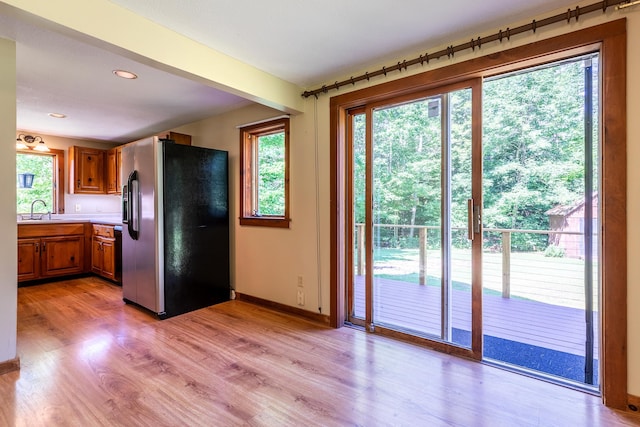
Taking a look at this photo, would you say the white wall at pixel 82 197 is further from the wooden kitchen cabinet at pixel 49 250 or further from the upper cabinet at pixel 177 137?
the upper cabinet at pixel 177 137

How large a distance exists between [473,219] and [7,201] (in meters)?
3.20

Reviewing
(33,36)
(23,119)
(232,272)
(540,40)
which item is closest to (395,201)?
(540,40)

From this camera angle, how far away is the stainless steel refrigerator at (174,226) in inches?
122

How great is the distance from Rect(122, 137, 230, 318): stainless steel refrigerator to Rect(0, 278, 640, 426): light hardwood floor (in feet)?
1.52

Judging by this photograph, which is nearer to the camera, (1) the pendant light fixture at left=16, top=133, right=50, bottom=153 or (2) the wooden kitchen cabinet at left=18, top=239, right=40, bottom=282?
(2) the wooden kitchen cabinet at left=18, top=239, right=40, bottom=282

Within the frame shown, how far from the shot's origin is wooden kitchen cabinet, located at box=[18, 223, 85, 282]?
4227 mm

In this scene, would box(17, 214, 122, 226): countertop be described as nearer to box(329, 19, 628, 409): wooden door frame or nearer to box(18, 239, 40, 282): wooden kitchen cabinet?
box(18, 239, 40, 282): wooden kitchen cabinet

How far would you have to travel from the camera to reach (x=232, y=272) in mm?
3842

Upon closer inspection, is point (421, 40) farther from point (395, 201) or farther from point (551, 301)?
point (551, 301)

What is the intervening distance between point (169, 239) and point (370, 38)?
256 cm

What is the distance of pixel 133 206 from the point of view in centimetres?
336

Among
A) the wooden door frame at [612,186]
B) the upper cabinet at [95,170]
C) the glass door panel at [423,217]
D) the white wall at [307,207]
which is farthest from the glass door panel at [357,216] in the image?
the upper cabinet at [95,170]

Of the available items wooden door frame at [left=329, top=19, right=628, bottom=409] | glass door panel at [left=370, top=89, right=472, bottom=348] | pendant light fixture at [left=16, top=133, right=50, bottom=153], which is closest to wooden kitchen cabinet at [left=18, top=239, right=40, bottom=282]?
pendant light fixture at [left=16, top=133, right=50, bottom=153]

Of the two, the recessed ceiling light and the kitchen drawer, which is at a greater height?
the recessed ceiling light
